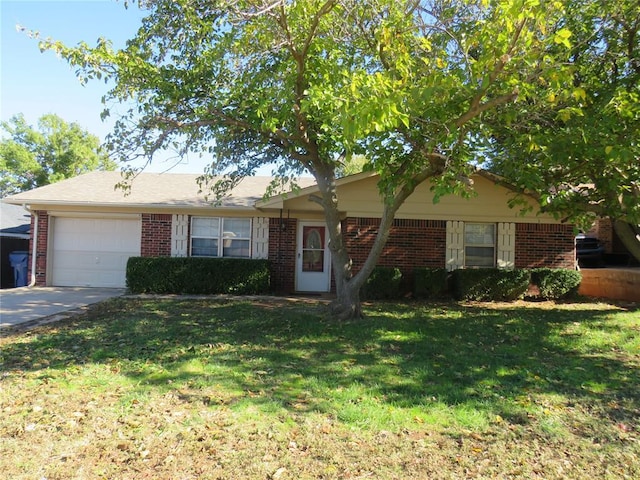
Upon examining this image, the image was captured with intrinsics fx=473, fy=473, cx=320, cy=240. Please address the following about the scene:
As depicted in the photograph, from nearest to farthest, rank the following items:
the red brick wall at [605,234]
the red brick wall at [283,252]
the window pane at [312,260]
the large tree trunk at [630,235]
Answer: the large tree trunk at [630,235], the red brick wall at [283,252], the window pane at [312,260], the red brick wall at [605,234]

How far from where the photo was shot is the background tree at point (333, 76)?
596cm

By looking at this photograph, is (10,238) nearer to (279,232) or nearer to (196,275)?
(196,275)

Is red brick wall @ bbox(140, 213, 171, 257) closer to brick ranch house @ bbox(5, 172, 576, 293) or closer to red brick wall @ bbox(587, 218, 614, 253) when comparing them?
brick ranch house @ bbox(5, 172, 576, 293)

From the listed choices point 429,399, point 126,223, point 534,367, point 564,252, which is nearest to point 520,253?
point 564,252

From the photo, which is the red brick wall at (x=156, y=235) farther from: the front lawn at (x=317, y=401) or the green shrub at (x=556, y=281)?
the green shrub at (x=556, y=281)

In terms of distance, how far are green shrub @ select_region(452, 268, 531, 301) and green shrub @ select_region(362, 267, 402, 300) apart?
1.59 meters

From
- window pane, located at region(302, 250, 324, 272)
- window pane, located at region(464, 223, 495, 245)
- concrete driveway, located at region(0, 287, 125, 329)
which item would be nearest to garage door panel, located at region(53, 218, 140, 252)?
concrete driveway, located at region(0, 287, 125, 329)

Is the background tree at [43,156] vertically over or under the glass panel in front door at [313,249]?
over

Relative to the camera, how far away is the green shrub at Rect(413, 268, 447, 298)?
39.5 feet

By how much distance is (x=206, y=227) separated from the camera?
13.6 m

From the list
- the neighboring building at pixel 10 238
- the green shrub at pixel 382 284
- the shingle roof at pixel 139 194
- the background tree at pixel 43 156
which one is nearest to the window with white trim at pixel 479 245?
the green shrub at pixel 382 284

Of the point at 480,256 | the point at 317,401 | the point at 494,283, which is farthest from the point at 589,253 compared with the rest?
the point at 317,401

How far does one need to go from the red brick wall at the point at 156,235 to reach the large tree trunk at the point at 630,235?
10.9 m

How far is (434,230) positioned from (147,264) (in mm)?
7679
